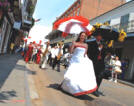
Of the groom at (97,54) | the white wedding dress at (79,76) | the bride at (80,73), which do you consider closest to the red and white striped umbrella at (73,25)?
the bride at (80,73)

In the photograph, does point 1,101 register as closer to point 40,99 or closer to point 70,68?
point 40,99

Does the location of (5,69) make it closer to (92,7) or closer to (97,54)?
(97,54)

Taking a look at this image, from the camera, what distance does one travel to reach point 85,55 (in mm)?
6301

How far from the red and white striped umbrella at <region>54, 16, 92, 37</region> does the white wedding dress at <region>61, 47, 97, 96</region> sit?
66cm

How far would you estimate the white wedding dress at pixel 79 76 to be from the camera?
581 centimetres

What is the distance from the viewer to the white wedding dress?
5.81 m

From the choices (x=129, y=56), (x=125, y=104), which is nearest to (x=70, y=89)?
(x=125, y=104)

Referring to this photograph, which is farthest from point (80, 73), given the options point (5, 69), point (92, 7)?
point (92, 7)

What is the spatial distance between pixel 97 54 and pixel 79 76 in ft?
4.00

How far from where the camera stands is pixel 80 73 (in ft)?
19.4

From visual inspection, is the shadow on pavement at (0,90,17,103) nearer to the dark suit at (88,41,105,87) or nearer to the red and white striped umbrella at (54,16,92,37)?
the red and white striped umbrella at (54,16,92,37)

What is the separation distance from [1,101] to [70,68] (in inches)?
91.0

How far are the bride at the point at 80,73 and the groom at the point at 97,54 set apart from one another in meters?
0.43

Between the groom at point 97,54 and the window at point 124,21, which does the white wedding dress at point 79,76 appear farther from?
the window at point 124,21
